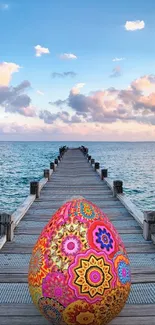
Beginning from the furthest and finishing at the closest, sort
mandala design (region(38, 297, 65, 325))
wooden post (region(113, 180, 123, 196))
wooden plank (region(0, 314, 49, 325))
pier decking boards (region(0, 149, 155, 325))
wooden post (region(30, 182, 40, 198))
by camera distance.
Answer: wooden post (region(113, 180, 123, 196)), wooden post (region(30, 182, 40, 198)), pier decking boards (region(0, 149, 155, 325)), wooden plank (region(0, 314, 49, 325)), mandala design (region(38, 297, 65, 325))

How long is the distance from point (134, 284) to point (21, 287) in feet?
5.34

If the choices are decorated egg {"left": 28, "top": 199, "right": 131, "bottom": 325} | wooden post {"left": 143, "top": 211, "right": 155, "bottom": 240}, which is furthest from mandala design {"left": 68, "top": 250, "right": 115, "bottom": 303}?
wooden post {"left": 143, "top": 211, "right": 155, "bottom": 240}

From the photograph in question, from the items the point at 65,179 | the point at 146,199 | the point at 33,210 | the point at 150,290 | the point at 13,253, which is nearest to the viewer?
the point at 150,290

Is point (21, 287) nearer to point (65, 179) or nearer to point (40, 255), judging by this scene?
point (40, 255)

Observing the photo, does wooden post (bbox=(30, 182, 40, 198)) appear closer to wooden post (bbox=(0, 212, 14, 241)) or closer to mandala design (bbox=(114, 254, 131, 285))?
wooden post (bbox=(0, 212, 14, 241))

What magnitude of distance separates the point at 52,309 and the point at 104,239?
88 centimetres

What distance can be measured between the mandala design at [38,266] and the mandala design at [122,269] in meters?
0.73

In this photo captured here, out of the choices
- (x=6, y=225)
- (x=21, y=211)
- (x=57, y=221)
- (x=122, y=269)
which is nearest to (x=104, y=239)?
(x=122, y=269)

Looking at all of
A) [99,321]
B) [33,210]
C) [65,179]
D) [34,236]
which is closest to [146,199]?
[65,179]

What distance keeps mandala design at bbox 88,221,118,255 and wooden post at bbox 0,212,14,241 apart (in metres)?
3.58

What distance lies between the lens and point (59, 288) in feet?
11.6

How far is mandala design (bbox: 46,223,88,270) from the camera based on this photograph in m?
3.56

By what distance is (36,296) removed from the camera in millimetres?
3730

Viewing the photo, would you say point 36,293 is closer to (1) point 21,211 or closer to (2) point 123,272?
(2) point 123,272
